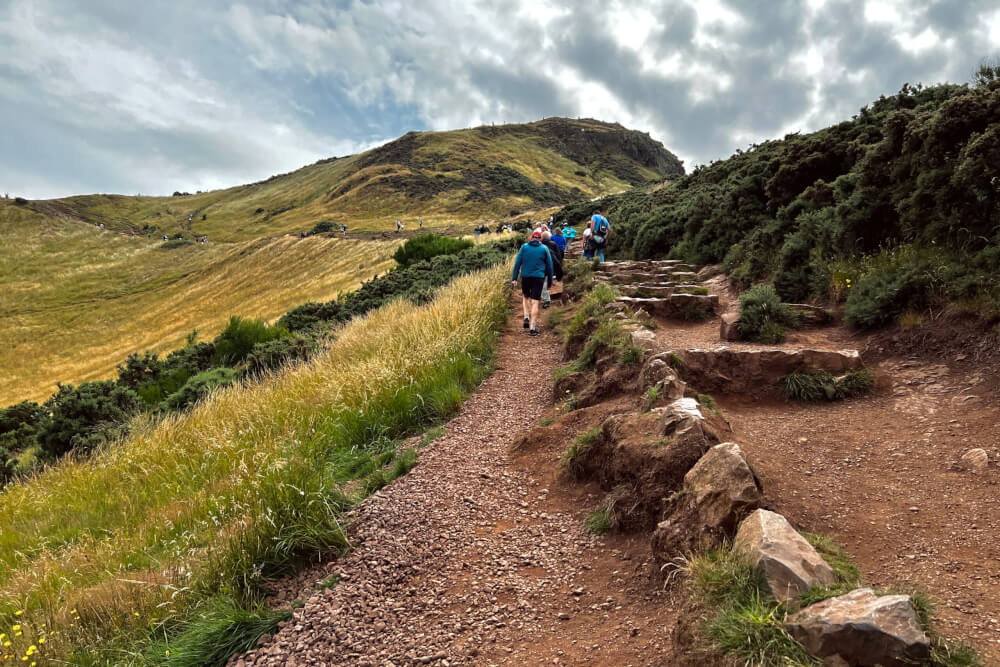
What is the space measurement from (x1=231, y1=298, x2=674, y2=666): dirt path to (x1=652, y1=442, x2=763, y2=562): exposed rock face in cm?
28

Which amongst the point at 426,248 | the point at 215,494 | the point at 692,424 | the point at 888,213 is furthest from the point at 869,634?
the point at 426,248

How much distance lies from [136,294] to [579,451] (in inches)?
2192

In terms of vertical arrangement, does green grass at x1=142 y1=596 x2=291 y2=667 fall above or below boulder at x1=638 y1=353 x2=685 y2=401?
below

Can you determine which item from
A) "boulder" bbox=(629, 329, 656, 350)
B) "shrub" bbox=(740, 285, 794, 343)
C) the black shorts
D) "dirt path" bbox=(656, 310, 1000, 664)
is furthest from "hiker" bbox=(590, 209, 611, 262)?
"dirt path" bbox=(656, 310, 1000, 664)

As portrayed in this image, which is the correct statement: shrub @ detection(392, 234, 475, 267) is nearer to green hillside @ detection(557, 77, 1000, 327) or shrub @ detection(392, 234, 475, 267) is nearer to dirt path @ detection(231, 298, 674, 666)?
green hillside @ detection(557, 77, 1000, 327)

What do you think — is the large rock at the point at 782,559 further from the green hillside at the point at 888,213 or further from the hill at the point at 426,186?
the hill at the point at 426,186

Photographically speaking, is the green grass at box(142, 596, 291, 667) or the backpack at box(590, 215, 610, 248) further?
the backpack at box(590, 215, 610, 248)

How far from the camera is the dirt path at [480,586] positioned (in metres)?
2.69

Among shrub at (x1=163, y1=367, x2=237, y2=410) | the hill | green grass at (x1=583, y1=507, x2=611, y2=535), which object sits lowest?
shrub at (x1=163, y1=367, x2=237, y2=410)

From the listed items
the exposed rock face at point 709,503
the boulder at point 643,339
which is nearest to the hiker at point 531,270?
the boulder at point 643,339

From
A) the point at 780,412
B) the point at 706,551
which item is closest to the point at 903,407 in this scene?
the point at 780,412

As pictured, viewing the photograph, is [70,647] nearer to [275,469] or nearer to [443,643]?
[275,469]

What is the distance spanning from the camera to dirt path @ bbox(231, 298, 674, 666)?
106 inches

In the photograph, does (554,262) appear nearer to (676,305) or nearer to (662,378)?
(676,305)
